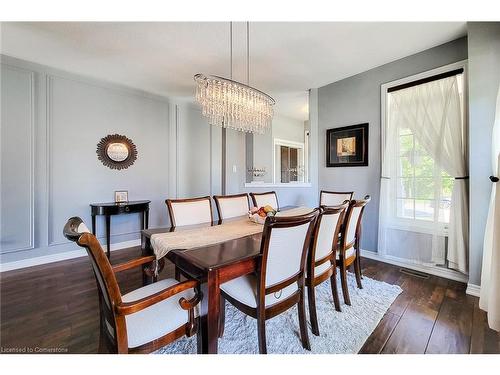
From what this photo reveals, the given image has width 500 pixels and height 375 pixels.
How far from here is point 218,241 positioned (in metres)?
1.48

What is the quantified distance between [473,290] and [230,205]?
7.92 feet

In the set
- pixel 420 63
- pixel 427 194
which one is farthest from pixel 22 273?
pixel 420 63

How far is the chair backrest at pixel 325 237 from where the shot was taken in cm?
147

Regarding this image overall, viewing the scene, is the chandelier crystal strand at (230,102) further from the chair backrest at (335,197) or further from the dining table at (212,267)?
the chair backrest at (335,197)

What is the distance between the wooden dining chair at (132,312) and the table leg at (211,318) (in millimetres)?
77

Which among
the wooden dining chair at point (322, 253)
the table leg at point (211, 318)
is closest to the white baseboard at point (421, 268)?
the wooden dining chair at point (322, 253)

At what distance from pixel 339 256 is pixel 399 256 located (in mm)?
1415

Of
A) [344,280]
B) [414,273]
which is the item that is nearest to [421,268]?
[414,273]

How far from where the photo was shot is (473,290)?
6.51 feet

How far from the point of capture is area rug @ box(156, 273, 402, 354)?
139 cm

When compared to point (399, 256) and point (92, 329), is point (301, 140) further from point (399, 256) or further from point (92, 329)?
point (92, 329)

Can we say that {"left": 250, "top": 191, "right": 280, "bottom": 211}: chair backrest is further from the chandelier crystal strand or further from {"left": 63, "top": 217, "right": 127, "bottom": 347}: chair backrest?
{"left": 63, "top": 217, "right": 127, "bottom": 347}: chair backrest

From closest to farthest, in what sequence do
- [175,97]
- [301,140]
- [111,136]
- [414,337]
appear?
[414,337] < [111,136] < [175,97] < [301,140]
